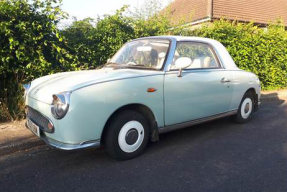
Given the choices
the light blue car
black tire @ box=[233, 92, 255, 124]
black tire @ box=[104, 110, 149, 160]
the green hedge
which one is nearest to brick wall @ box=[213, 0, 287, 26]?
the green hedge

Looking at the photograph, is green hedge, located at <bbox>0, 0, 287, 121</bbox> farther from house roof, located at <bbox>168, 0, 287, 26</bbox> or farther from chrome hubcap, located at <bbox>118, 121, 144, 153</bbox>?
house roof, located at <bbox>168, 0, 287, 26</bbox>

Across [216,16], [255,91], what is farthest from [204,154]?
[216,16]

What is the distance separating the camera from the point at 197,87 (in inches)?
154

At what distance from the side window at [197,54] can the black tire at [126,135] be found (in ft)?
3.46

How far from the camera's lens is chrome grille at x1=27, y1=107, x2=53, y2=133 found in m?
3.00

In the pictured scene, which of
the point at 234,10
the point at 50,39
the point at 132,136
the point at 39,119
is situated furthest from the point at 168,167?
the point at 234,10

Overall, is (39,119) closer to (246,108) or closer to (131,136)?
(131,136)

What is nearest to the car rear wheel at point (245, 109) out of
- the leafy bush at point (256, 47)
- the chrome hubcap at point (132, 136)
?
the chrome hubcap at point (132, 136)

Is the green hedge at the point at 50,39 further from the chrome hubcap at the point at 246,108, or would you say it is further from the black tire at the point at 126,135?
the chrome hubcap at the point at 246,108

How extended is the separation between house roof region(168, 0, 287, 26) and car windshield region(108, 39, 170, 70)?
33.3 ft

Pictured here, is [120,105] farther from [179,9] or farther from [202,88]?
[179,9]

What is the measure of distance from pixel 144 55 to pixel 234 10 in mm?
14039

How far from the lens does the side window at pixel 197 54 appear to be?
13.1ft

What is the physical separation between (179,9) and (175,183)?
58.8 ft
